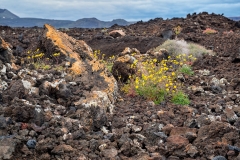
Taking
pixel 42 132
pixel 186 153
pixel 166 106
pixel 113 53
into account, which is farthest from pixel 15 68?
pixel 113 53

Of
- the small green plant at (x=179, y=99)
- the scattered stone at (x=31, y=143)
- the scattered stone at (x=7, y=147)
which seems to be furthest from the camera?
the small green plant at (x=179, y=99)

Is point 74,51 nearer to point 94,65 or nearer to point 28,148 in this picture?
point 94,65

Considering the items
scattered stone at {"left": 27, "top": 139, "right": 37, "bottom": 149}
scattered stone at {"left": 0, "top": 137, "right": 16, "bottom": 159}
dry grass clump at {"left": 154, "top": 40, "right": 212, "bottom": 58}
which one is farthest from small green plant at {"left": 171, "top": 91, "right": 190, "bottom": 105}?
dry grass clump at {"left": 154, "top": 40, "right": 212, "bottom": 58}

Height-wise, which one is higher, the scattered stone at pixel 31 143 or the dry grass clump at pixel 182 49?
the dry grass clump at pixel 182 49

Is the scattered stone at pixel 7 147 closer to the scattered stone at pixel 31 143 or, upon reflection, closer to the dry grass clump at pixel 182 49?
the scattered stone at pixel 31 143

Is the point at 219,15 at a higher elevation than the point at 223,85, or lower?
higher

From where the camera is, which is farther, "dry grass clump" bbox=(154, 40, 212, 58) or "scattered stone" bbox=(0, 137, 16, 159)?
"dry grass clump" bbox=(154, 40, 212, 58)

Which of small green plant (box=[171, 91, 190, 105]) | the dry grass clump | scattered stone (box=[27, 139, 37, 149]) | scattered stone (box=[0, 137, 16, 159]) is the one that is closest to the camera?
scattered stone (box=[0, 137, 16, 159])

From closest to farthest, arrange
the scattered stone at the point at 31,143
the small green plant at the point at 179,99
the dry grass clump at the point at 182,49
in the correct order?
1. the scattered stone at the point at 31,143
2. the small green plant at the point at 179,99
3. the dry grass clump at the point at 182,49

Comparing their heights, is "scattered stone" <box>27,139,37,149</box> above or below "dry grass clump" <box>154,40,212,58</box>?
below

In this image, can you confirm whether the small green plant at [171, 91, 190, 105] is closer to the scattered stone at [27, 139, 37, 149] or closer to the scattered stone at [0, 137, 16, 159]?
the scattered stone at [27, 139, 37, 149]

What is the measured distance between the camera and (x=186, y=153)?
4.61 meters

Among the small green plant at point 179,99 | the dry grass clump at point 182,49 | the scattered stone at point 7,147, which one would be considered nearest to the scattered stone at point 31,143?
the scattered stone at point 7,147

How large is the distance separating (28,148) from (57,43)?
15.3ft
